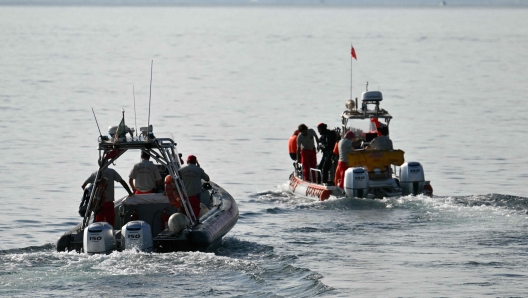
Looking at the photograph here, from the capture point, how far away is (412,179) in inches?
824

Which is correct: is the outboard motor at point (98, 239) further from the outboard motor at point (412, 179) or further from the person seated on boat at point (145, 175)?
the outboard motor at point (412, 179)

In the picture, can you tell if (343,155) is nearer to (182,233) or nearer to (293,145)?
(293,145)

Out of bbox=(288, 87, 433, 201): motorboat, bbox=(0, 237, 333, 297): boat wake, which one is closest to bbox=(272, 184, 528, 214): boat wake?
bbox=(288, 87, 433, 201): motorboat

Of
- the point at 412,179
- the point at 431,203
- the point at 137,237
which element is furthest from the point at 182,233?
the point at 412,179

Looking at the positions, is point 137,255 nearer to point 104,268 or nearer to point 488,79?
point 104,268

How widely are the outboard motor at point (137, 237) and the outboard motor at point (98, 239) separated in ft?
0.75

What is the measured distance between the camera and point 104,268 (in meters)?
14.4

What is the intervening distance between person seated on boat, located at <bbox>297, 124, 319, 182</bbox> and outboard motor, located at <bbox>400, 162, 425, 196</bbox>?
1.93m

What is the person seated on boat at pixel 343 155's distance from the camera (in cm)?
2083

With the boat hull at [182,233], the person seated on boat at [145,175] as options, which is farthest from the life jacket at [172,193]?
the person seated on boat at [145,175]

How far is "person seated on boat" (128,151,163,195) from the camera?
1642cm

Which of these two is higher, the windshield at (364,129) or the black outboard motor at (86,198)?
the windshield at (364,129)

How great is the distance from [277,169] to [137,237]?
12.3 m

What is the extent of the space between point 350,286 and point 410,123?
73.6ft
